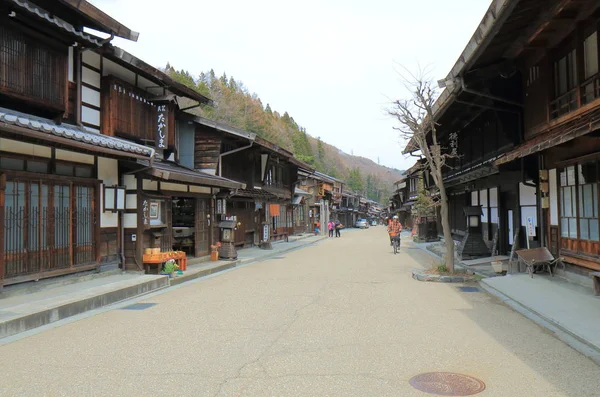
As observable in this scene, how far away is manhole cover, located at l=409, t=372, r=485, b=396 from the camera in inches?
183

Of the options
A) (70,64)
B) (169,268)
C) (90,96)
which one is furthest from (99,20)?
(169,268)

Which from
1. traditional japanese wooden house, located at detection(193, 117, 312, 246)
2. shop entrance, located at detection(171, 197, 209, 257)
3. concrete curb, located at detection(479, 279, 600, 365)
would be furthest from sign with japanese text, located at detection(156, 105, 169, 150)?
concrete curb, located at detection(479, 279, 600, 365)

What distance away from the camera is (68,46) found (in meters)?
11.5

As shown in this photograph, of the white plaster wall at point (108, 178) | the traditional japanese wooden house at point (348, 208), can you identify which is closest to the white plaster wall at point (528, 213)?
the white plaster wall at point (108, 178)

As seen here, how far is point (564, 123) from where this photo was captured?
10.6m

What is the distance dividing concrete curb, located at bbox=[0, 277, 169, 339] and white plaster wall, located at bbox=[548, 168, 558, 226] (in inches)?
430

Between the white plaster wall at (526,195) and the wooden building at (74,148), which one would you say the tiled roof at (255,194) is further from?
the white plaster wall at (526,195)

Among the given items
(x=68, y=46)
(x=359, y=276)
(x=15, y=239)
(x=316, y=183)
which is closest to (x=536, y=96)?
(x=359, y=276)

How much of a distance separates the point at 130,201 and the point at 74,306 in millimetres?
5305

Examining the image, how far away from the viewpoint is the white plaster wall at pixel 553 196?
1165cm

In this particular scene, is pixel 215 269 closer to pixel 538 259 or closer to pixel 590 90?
pixel 538 259

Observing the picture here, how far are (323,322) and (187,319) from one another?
8.52ft

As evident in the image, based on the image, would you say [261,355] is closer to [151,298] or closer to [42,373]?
[42,373]

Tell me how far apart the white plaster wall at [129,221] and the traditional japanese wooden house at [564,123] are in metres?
10.9
